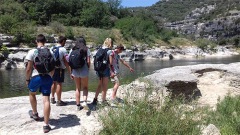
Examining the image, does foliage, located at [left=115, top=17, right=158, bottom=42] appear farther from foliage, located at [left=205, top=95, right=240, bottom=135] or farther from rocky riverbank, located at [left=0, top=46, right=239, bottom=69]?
foliage, located at [left=205, top=95, right=240, bottom=135]

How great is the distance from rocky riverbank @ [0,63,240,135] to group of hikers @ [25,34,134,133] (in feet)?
1.15

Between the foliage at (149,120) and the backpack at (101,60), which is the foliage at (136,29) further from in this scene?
the foliage at (149,120)

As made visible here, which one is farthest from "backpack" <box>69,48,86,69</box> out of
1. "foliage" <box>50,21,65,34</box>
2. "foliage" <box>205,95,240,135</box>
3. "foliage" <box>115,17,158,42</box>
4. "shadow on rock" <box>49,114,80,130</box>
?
"foliage" <box>115,17,158,42</box>

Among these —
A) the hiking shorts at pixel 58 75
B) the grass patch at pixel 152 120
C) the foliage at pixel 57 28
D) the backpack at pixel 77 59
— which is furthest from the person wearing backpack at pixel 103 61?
the foliage at pixel 57 28

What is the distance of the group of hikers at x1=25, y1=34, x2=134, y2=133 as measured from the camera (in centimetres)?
721

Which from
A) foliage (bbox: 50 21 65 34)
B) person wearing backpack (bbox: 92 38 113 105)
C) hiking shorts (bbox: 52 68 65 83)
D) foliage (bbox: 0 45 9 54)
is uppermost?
foliage (bbox: 50 21 65 34)

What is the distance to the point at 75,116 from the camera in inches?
326

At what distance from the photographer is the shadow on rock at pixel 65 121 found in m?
7.69

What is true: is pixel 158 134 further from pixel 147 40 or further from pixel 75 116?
pixel 147 40

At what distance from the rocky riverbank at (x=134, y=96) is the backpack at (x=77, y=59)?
49.1 inches

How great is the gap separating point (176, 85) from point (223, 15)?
18316 cm

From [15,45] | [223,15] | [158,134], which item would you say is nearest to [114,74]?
[158,134]

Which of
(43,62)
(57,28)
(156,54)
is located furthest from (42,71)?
(57,28)

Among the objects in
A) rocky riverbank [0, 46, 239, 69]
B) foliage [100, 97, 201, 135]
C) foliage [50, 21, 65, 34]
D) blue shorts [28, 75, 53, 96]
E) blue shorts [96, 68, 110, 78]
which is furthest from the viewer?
foliage [50, 21, 65, 34]
